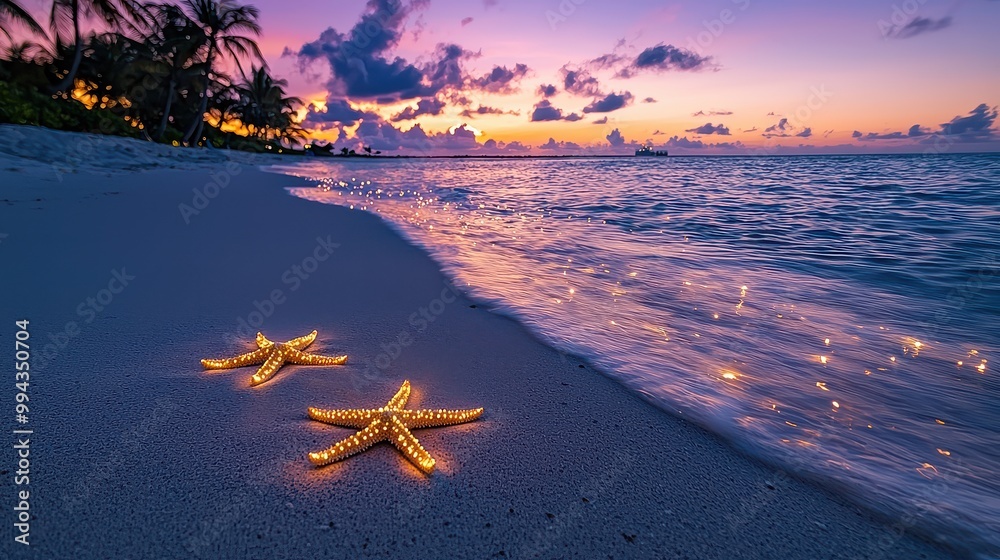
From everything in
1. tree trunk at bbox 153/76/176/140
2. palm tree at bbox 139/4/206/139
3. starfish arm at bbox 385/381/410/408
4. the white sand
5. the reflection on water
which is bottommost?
the reflection on water

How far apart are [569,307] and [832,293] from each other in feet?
13.6

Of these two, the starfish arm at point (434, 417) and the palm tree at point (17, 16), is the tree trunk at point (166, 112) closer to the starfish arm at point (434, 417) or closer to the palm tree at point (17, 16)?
the palm tree at point (17, 16)

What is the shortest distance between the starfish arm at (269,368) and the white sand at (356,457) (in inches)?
4.3

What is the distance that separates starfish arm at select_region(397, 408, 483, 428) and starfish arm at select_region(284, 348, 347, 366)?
44.7 inches

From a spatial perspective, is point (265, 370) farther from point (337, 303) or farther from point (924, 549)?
point (924, 549)

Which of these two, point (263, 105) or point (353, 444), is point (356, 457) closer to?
point (353, 444)

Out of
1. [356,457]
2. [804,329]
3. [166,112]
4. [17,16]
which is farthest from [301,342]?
[166,112]

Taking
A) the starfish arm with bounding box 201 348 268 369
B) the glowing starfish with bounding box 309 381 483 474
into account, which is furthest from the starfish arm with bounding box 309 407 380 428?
the starfish arm with bounding box 201 348 268 369

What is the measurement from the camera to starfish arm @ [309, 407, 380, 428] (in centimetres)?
243

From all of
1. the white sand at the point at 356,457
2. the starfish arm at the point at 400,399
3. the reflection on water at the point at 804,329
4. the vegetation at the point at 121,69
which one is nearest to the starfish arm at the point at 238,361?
the white sand at the point at 356,457

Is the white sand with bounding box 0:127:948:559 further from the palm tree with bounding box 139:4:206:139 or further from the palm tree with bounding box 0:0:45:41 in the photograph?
the palm tree with bounding box 139:4:206:139

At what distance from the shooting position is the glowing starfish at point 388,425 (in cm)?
225

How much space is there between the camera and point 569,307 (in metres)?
5.32

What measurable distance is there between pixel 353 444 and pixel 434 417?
1.65 ft
